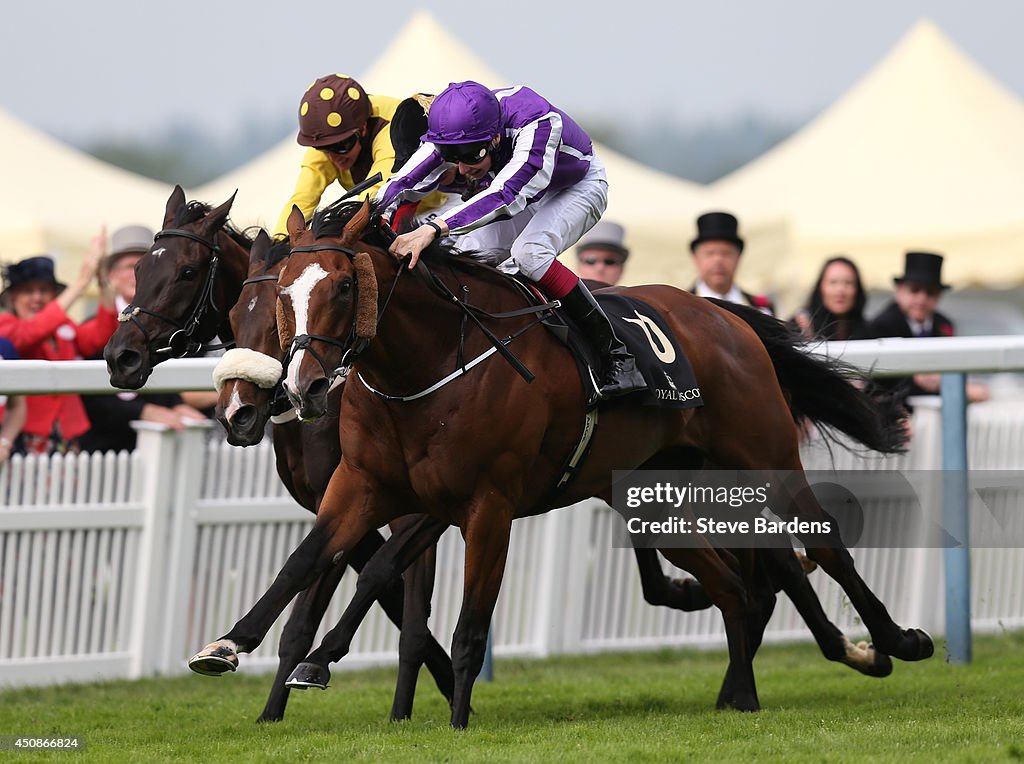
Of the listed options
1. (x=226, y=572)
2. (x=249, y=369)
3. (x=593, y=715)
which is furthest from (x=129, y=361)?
(x=593, y=715)

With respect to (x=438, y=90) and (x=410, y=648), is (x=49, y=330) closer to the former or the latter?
(x=410, y=648)

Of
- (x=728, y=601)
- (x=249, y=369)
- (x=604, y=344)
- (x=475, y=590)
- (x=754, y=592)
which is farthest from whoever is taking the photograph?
(x=754, y=592)

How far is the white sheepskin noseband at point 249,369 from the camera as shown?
17.4 ft

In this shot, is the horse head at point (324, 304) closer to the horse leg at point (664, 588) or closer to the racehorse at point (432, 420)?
the racehorse at point (432, 420)

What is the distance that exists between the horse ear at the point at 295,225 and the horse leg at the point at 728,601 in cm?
214

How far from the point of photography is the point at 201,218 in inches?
250

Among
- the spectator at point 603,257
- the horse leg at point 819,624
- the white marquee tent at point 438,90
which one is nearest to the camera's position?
the horse leg at point 819,624

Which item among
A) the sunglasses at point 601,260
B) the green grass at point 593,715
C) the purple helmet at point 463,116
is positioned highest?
the sunglasses at point 601,260

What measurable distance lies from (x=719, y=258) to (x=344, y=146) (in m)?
3.10

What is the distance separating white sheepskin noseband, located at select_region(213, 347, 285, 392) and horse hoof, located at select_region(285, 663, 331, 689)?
0.96 m

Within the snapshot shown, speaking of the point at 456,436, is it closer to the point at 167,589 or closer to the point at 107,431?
the point at 167,589

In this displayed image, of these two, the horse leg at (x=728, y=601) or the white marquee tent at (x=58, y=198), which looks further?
the white marquee tent at (x=58, y=198)

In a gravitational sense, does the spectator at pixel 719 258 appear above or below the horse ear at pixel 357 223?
above

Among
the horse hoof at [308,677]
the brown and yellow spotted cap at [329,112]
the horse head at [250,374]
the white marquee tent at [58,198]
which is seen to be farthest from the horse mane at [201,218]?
the white marquee tent at [58,198]
